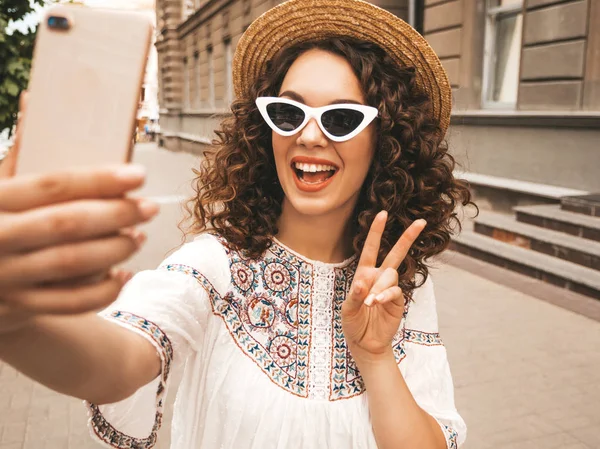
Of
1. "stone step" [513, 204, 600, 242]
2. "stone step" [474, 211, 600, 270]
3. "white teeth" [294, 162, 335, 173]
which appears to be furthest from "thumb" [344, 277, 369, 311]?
"stone step" [513, 204, 600, 242]

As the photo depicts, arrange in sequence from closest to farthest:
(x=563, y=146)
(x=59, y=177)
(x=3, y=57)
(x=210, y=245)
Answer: (x=59, y=177), (x=210, y=245), (x=3, y=57), (x=563, y=146)

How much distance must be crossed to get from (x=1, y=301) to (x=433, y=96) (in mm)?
1570

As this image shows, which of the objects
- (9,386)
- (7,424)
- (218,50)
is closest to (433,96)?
(7,424)

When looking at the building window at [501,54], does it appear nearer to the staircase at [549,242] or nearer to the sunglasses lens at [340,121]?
the staircase at [549,242]

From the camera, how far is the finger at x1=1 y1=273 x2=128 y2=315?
0.57 meters

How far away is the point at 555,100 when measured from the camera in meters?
7.60

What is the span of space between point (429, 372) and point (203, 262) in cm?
73

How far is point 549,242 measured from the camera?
616 cm

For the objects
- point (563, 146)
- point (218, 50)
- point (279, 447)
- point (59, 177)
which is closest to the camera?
point (59, 177)

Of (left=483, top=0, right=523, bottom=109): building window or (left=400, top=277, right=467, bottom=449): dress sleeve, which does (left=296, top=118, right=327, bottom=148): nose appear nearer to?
(left=400, top=277, right=467, bottom=449): dress sleeve

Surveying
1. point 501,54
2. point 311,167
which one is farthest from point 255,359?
point 501,54

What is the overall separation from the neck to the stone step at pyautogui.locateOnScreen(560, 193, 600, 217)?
5.42 meters

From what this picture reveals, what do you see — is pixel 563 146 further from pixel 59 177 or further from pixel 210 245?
pixel 59 177

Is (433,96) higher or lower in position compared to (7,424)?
higher
